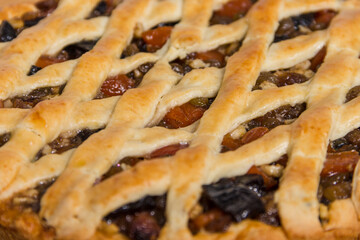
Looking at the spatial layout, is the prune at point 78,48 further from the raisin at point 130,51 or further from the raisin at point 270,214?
the raisin at point 270,214

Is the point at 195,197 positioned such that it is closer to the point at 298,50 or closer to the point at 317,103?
the point at 317,103

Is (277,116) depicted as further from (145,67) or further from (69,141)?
(69,141)

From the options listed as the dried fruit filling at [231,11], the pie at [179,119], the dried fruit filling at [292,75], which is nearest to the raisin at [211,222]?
the pie at [179,119]

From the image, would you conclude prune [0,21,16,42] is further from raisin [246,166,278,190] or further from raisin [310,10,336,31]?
raisin [310,10,336,31]

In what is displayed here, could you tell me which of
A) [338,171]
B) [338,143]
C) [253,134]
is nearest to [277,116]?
[253,134]

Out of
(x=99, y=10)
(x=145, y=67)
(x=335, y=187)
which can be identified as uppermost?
(x=99, y=10)

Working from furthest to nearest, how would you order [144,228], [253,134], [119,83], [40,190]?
[119,83]
[253,134]
[40,190]
[144,228]

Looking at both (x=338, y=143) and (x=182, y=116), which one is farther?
(x=182, y=116)

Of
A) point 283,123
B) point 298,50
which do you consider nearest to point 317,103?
point 283,123
